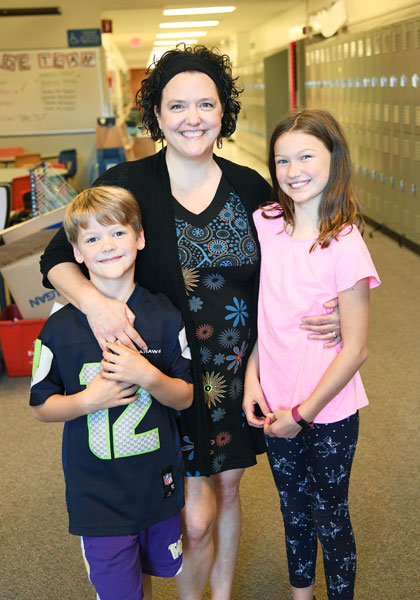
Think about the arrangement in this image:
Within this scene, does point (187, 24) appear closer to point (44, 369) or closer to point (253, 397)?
point (253, 397)

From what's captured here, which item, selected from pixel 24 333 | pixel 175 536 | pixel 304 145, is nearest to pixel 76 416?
pixel 175 536

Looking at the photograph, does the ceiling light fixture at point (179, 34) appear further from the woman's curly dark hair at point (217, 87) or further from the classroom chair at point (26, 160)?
the woman's curly dark hair at point (217, 87)

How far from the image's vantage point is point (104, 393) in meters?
1.40

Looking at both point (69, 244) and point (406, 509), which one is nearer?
point (69, 244)

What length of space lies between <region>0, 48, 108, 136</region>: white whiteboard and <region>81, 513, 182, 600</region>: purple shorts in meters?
9.01

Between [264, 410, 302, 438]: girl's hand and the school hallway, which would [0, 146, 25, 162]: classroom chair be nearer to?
the school hallway

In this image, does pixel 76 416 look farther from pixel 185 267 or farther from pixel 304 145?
pixel 304 145

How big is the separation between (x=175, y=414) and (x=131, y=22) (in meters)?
12.9

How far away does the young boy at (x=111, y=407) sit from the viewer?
1.44 meters

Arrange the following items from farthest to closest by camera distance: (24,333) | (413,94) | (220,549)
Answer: (413,94) < (24,333) < (220,549)

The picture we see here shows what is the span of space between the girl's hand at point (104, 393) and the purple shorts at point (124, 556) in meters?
0.31

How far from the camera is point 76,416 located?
1428 mm

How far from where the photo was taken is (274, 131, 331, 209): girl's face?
59.7 inches

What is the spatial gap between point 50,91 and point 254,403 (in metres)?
8.98
